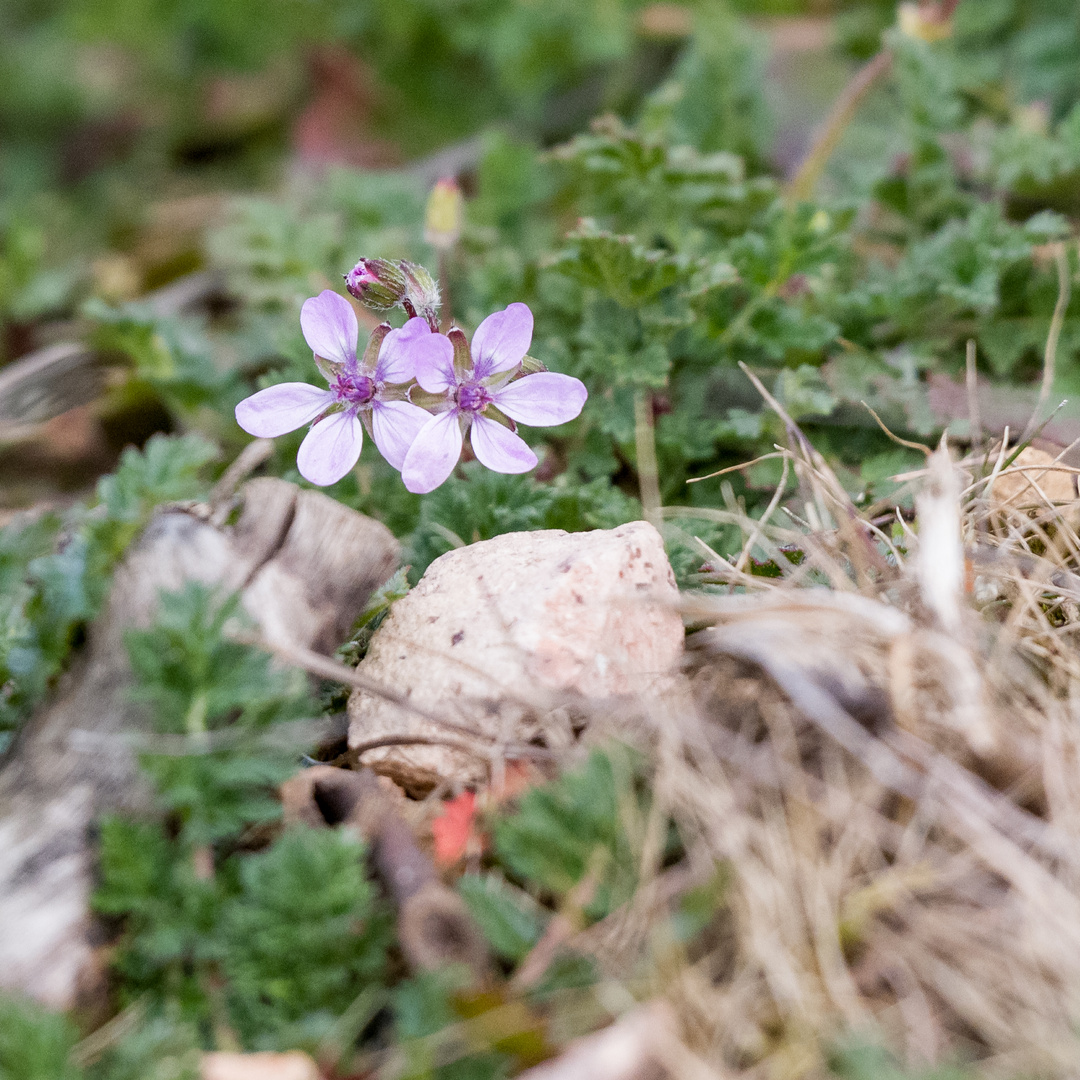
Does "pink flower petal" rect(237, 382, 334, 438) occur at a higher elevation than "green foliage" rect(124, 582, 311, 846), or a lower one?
higher

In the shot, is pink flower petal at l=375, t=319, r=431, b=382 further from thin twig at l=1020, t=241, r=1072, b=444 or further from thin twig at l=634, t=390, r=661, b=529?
thin twig at l=1020, t=241, r=1072, b=444

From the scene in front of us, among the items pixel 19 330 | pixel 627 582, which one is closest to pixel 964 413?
pixel 627 582

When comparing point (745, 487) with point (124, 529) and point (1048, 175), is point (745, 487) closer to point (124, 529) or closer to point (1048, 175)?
point (1048, 175)

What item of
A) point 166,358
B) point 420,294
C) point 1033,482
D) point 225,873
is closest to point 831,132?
point 1033,482

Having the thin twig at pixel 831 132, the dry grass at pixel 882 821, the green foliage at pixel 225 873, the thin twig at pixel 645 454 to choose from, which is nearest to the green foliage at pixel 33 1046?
the green foliage at pixel 225 873

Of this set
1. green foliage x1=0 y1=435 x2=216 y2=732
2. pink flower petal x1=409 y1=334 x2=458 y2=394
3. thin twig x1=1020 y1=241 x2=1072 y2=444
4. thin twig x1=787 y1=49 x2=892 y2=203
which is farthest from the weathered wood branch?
thin twig x1=787 y1=49 x2=892 y2=203

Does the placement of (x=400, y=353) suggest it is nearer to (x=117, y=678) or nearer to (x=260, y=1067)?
(x=117, y=678)
